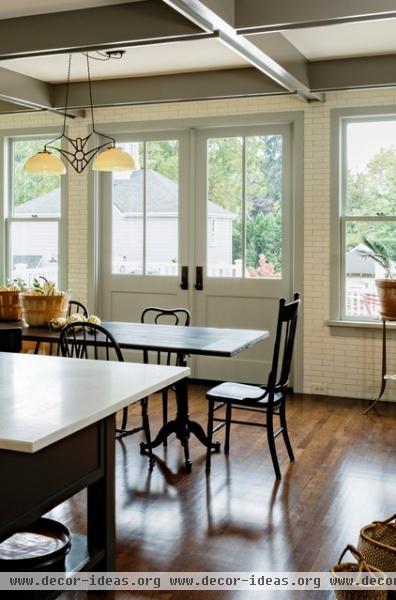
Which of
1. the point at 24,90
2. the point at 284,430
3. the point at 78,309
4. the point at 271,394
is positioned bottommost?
the point at 284,430

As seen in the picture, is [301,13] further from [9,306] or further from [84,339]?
[9,306]

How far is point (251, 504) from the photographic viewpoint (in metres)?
3.63

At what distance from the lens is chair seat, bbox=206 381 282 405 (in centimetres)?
405

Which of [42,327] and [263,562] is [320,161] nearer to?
[42,327]

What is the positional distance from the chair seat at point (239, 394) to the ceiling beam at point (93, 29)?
2080 millimetres

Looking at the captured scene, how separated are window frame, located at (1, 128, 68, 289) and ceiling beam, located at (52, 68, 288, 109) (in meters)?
0.86

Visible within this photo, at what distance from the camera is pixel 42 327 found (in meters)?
4.98

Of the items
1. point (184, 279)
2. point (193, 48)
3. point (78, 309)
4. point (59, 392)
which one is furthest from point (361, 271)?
point (59, 392)

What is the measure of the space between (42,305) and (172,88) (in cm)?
234

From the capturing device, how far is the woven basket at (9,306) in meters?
5.16

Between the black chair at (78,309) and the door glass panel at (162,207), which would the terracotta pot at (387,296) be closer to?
the door glass panel at (162,207)

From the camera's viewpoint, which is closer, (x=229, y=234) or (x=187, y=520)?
(x=187, y=520)

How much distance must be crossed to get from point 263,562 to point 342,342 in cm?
343

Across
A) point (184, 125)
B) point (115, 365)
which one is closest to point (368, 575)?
point (115, 365)
